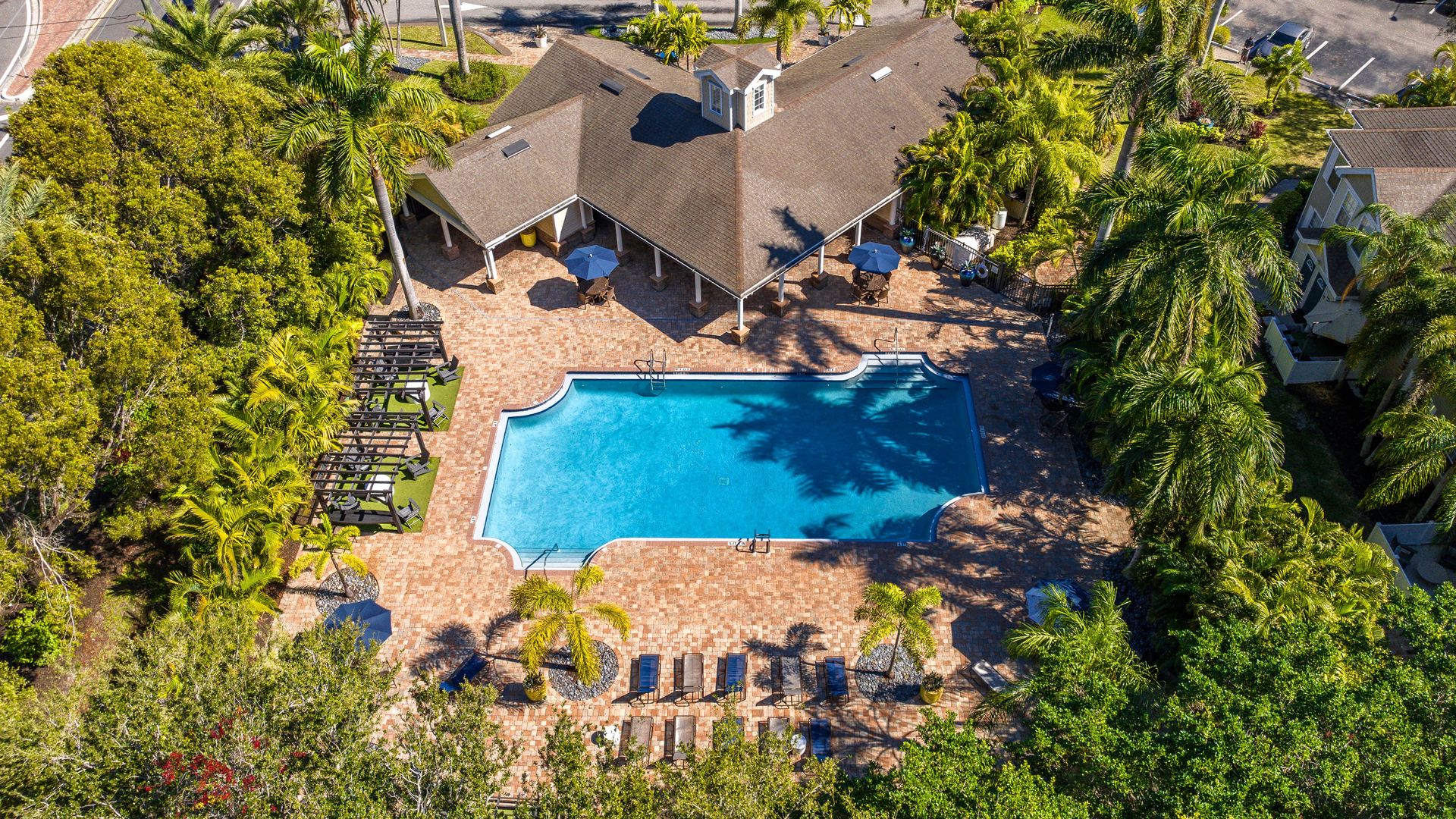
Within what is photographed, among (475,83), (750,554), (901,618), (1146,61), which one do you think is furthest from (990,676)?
(475,83)

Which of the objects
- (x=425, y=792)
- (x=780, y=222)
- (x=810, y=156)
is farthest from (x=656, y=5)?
(x=425, y=792)

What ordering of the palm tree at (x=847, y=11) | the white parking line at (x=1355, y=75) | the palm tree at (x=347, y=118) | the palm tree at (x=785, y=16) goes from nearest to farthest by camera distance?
the palm tree at (x=347, y=118)
the palm tree at (x=785, y=16)
the white parking line at (x=1355, y=75)
the palm tree at (x=847, y=11)

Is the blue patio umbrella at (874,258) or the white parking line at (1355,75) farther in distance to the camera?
the white parking line at (1355,75)

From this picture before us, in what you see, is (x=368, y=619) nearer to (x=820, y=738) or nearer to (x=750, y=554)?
(x=750, y=554)

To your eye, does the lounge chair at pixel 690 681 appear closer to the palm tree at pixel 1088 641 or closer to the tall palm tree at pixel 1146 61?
the palm tree at pixel 1088 641

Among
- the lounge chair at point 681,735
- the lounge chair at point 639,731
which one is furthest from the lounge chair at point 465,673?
the lounge chair at point 681,735

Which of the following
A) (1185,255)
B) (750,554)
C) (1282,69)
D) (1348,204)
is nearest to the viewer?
(1185,255)

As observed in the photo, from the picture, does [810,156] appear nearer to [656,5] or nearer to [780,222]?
[780,222]
